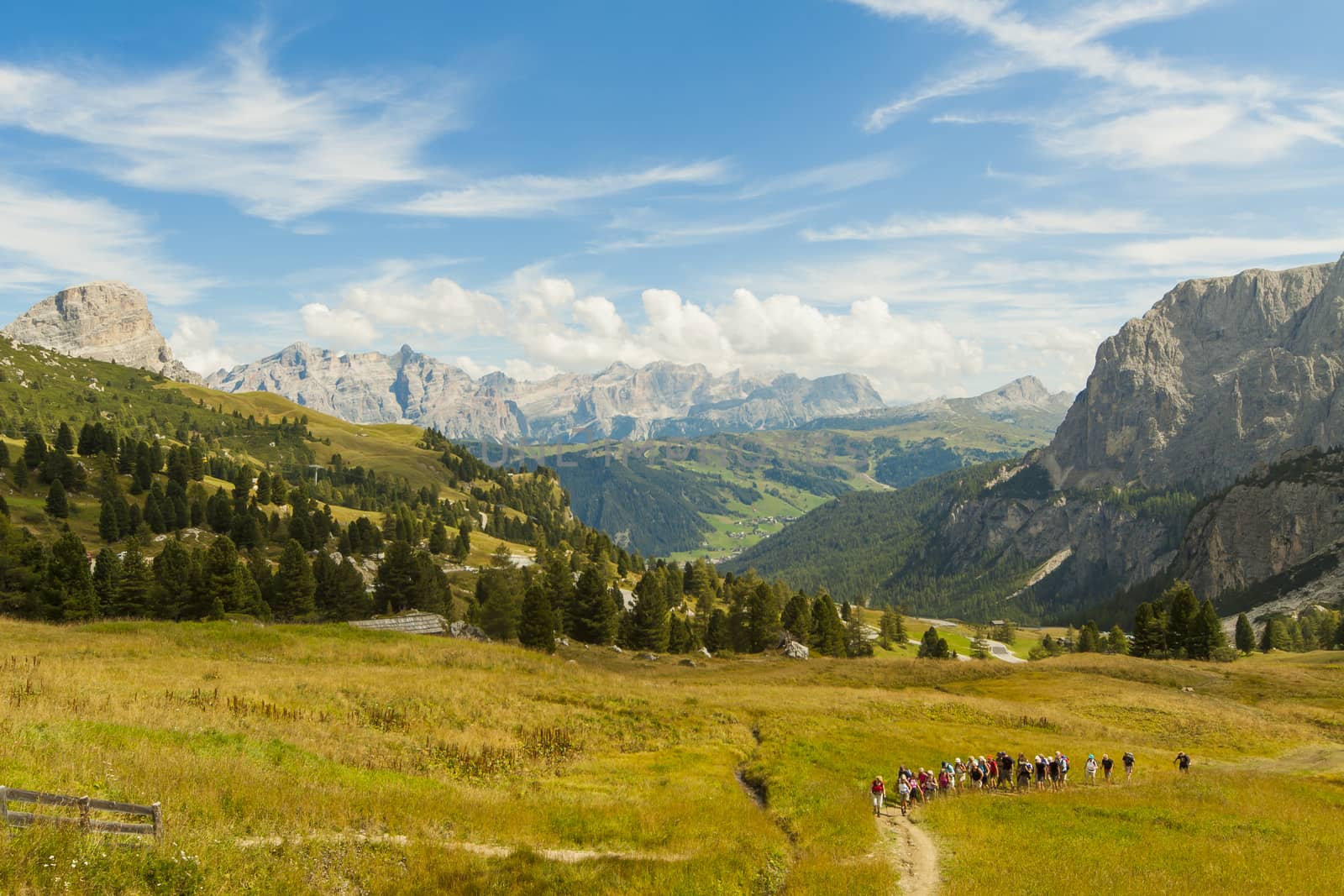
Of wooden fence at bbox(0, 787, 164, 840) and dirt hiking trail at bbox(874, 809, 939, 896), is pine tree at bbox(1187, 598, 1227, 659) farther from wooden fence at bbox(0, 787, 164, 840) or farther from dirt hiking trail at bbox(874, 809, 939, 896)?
wooden fence at bbox(0, 787, 164, 840)

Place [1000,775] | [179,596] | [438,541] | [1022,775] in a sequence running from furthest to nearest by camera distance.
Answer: [438,541] < [179,596] < [1000,775] < [1022,775]

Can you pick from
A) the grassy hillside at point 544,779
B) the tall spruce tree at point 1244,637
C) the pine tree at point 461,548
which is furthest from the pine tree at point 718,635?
the tall spruce tree at point 1244,637

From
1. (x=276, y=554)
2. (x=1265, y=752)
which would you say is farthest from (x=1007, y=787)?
(x=276, y=554)

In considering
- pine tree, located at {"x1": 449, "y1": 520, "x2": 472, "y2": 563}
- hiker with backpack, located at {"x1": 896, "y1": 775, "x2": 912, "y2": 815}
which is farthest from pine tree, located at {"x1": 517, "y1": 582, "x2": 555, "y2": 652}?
pine tree, located at {"x1": 449, "y1": 520, "x2": 472, "y2": 563}

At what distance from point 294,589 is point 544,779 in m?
83.5

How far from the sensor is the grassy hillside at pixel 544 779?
15969 mm

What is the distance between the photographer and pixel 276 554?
437ft

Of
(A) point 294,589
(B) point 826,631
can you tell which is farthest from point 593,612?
(B) point 826,631

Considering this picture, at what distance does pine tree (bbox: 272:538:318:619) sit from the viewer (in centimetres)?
9706

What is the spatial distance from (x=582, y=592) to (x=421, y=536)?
86.7 m

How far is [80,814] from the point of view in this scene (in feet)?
40.7

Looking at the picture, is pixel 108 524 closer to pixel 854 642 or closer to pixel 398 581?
pixel 398 581

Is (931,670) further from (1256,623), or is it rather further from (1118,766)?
(1256,623)

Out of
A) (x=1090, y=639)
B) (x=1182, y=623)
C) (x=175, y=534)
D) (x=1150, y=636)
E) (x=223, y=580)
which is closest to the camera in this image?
A: (x=223, y=580)
